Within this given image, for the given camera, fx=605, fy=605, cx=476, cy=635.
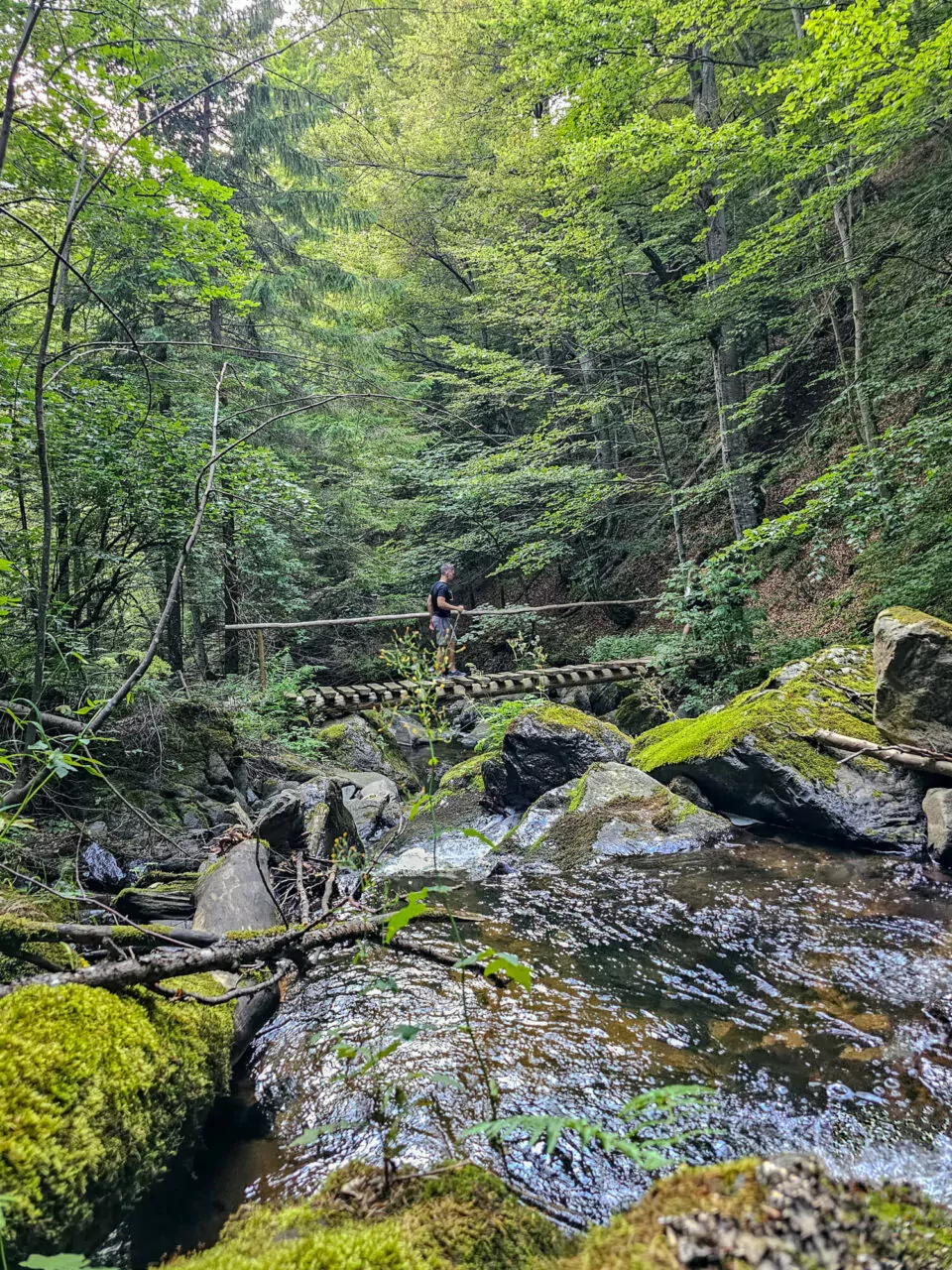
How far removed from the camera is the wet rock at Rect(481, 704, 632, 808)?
22.4 ft

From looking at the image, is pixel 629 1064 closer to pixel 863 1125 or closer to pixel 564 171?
pixel 863 1125

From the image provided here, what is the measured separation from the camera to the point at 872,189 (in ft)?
37.6

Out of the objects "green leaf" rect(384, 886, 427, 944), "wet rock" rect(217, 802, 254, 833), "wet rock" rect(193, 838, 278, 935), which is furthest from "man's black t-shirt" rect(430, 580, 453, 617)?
"green leaf" rect(384, 886, 427, 944)

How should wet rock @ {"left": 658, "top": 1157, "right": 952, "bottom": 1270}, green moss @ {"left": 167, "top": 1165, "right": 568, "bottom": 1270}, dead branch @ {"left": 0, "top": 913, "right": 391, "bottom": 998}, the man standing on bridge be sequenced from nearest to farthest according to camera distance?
wet rock @ {"left": 658, "top": 1157, "right": 952, "bottom": 1270}
green moss @ {"left": 167, "top": 1165, "right": 568, "bottom": 1270}
dead branch @ {"left": 0, "top": 913, "right": 391, "bottom": 998}
the man standing on bridge

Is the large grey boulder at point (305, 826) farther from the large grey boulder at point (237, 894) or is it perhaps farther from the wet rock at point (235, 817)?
the large grey boulder at point (237, 894)

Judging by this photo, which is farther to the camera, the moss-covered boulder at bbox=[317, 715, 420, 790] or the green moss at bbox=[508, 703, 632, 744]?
the moss-covered boulder at bbox=[317, 715, 420, 790]

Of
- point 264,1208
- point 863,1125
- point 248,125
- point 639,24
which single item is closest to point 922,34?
point 639,24

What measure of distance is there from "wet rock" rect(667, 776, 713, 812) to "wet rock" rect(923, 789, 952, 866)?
180 centimetres

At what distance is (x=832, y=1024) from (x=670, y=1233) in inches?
91.4

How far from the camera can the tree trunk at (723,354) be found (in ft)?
32.2

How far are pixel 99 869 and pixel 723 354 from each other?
1153cm

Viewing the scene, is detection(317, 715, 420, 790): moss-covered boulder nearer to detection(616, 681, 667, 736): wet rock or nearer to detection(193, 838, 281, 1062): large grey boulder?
detection(616, 681, 667, 736): wet rock

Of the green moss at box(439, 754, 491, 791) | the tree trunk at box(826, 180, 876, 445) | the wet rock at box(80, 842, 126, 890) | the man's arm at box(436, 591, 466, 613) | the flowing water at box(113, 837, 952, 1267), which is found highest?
the tree trunk at box(826, 180, 876, 445)

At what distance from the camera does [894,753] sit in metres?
4.64
